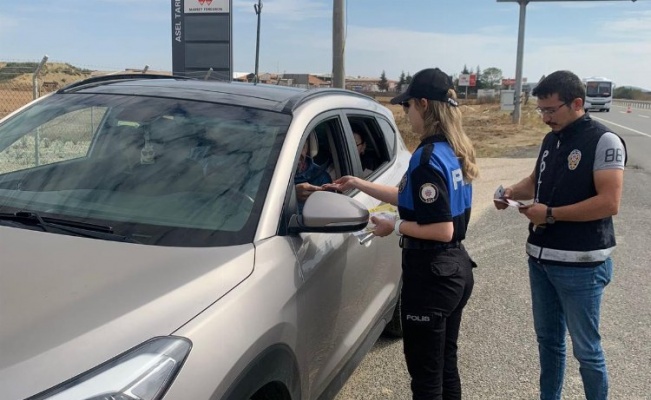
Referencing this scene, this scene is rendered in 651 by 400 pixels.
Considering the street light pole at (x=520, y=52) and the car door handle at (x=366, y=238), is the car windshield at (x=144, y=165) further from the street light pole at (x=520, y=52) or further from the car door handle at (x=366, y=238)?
the street light pole at (x=520, y=52)

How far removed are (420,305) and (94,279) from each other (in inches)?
56.6

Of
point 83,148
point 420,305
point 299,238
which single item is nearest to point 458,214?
point 420,305

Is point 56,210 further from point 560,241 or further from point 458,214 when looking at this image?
point 560,241

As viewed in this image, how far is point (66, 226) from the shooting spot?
2.21 m

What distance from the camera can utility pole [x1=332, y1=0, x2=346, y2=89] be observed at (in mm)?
10078

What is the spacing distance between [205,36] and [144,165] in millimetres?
10392

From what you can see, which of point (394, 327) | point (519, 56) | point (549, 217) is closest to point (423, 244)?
point (549, 217)

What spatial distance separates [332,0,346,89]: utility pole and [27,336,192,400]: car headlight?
920cm

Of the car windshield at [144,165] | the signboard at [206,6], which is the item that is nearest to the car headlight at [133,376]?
the car windshield at [144,165]

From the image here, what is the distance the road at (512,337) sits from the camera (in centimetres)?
363

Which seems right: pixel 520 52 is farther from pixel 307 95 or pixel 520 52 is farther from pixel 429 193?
pixel 429 193

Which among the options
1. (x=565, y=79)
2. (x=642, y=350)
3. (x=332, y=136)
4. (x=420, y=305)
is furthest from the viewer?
(x=642, y=350)

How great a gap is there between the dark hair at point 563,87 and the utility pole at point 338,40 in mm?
7641

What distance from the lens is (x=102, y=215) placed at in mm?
2316
